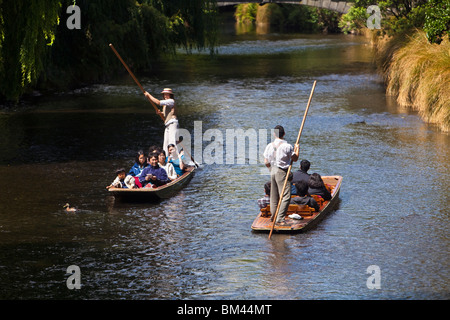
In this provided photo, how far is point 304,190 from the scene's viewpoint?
552 inches

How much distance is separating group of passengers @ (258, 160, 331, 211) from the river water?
0.50 metres

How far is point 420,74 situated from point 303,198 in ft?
39.6

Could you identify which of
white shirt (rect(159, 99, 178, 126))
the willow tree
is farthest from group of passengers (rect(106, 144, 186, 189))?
the willow tree

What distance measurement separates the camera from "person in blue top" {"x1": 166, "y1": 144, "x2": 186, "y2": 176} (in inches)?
668

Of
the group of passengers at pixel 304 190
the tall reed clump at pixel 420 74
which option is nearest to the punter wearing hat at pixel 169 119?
the group of passengers at pixel 304 190

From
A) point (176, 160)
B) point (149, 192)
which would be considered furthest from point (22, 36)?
point (149, 192)

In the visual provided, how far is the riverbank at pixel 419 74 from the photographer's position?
2242cm

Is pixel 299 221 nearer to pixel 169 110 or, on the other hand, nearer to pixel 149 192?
pixel 149 192

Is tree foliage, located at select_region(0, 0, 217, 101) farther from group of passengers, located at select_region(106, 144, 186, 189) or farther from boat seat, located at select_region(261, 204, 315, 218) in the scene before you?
boat seat, located at select_region(261, 204, 315, 218)

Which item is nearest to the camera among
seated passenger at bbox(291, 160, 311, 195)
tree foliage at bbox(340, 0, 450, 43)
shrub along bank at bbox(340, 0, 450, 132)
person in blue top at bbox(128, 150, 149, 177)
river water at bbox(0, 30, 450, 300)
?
river water at bbox(0, 30, 450, 300)

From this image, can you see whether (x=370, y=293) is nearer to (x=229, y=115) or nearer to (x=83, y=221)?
(x=83, y=221)

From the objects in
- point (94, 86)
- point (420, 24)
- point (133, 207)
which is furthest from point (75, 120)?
point (420, 24)

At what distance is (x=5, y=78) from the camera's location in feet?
61.8

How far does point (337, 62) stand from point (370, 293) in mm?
30013
